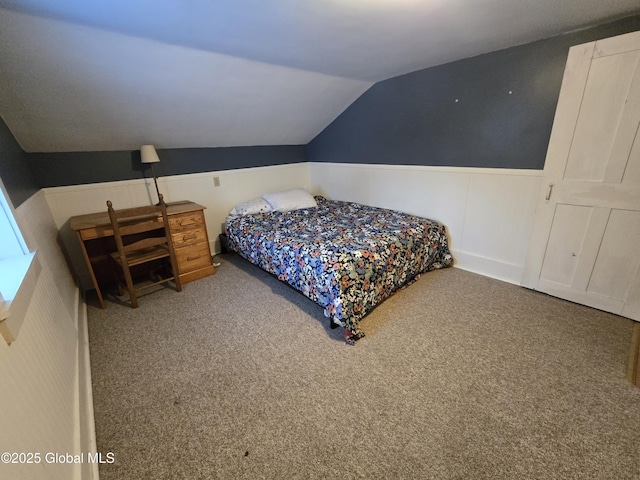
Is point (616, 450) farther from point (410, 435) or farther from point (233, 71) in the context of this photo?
point (233, 71)

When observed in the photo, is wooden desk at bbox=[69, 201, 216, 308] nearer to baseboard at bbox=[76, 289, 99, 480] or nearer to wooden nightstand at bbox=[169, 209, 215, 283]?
wooden nightstand at bbox=[169, 209, 215, 283]

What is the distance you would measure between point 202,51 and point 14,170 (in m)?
1.44

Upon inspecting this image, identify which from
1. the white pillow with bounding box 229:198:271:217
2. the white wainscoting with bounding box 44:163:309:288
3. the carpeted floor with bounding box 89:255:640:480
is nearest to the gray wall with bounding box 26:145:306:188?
the white wainscoting with bounding box 44:163:309:288

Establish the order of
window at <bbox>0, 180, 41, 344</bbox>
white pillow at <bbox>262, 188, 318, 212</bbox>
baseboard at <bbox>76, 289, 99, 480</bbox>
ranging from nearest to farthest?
window at <bbox>0, 180, 41, 344</bbox>
baseboard at <bbox>76, 289, 99, 480</bbox>
white pillow at <bbox>262, 188, 318, 212</bbox>

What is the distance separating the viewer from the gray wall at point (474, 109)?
203 cm

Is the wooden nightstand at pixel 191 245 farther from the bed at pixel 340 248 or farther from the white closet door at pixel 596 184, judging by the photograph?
the white closet door at pixel 596 184

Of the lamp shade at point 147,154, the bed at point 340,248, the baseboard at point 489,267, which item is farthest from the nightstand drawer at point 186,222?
the baseboard at point 489,267

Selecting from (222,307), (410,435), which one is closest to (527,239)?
(410,435)

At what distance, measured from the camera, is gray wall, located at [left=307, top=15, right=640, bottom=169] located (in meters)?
2.03

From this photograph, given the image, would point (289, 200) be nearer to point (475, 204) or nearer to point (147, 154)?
point (147, 154)

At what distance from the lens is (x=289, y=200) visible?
3441mm

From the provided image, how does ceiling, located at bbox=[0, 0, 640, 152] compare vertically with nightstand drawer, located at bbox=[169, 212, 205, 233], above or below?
above

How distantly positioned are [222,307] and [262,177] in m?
1.98

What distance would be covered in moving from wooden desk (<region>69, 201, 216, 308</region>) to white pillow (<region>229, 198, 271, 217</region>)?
1.79 ft
